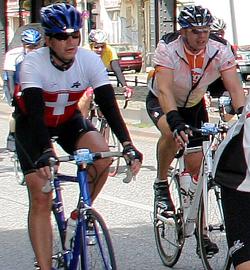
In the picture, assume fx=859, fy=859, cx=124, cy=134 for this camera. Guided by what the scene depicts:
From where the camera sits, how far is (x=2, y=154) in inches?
521

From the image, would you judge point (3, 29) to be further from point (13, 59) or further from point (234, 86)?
point (234, 86)

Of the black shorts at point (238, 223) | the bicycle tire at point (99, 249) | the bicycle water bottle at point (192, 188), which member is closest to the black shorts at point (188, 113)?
the bicycle water bottle at point (192, 188)

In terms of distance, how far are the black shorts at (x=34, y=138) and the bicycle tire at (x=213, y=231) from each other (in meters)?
0.91

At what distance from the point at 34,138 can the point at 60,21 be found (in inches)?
27.0

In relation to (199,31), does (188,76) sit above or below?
below

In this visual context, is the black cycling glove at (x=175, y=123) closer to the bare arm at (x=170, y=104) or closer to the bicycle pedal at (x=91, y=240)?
the bare arm at (x=170, y=104)

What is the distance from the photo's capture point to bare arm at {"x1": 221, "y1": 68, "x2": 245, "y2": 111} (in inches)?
224

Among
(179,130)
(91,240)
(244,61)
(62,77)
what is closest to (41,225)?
(91,240)

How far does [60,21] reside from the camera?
478 cm

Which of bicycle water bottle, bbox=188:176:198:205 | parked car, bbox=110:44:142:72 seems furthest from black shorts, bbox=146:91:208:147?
parked car, bbox=110:44:142:72

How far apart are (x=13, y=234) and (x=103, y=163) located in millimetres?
2773

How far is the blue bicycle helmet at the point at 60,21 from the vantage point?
15.7ft

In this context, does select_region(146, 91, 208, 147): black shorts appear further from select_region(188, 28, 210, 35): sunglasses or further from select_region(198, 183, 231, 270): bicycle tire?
select_region(198, 183, 231, 270): bicycle tire

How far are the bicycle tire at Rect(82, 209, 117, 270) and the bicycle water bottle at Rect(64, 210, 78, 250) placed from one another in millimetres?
231
